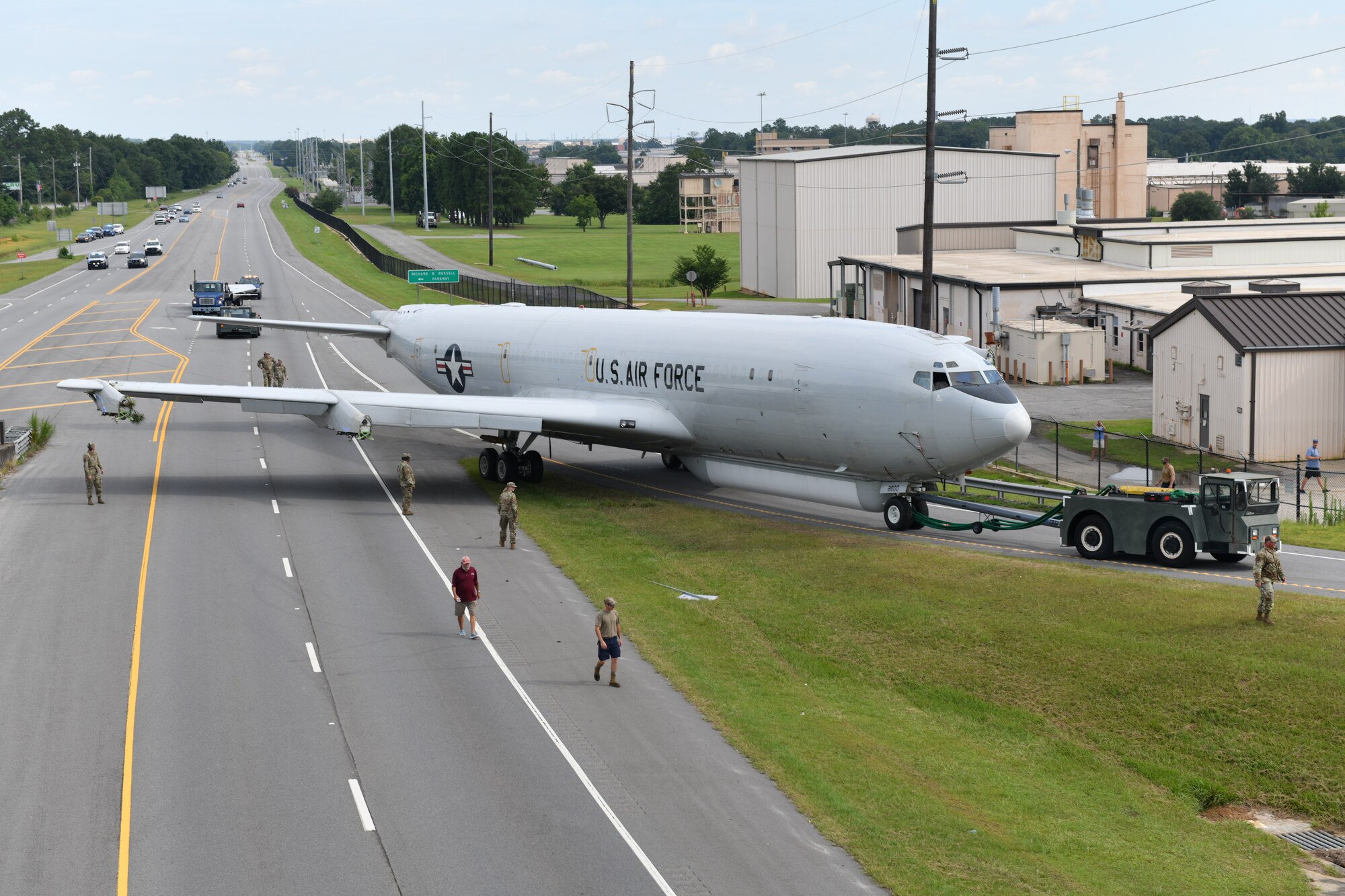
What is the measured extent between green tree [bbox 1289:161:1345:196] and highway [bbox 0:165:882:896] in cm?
18412

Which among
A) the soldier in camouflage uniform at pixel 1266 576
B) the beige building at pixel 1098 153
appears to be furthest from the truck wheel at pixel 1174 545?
the beige building at pixel 1098 153

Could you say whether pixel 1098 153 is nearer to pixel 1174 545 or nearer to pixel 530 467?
pixel 530 467

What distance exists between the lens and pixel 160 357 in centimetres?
6688

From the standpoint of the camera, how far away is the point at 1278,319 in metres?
45.3

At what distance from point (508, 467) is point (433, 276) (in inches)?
1738

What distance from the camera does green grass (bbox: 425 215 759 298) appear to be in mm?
119250

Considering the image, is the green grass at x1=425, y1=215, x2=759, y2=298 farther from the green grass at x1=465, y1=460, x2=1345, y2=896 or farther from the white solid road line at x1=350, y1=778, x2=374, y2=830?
the white solid road line at x1=350, y1=778, x2=374, y2=830

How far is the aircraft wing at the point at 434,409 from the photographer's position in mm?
38406

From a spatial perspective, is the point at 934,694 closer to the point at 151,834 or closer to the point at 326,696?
the point at 326,696

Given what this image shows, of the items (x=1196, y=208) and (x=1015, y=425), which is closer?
(x=1015, y=425)

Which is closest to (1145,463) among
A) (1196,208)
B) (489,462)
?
(489,462)

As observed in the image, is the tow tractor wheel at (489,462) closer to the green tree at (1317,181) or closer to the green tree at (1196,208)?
the green tree at (1196,208)

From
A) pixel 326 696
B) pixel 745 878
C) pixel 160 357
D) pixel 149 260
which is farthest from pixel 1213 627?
pixel 149 260


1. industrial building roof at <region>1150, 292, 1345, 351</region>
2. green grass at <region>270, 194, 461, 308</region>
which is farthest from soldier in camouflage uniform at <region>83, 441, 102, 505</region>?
green grass at <region>270, 194, 461, 308</region>
